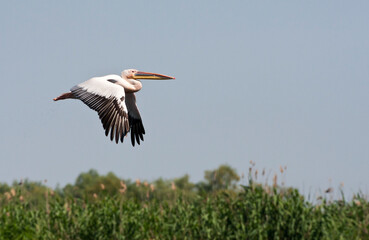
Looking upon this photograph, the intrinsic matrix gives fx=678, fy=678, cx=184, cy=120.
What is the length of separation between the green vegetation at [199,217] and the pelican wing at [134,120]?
2.80ft

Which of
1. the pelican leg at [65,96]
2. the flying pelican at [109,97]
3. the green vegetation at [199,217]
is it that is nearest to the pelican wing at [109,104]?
the flying pelican at [109,97]

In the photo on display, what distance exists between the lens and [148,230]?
12414mm

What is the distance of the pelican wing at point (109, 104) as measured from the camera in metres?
9.42

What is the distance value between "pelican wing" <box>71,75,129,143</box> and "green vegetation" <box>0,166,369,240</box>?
234cm

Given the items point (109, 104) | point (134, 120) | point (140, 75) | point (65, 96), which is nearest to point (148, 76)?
point (140, 75)

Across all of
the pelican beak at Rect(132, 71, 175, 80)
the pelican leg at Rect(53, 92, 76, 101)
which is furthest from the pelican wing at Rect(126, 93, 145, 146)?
the pelican leg at Rect(53, 92, 76, 101)

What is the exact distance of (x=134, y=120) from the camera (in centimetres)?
1132

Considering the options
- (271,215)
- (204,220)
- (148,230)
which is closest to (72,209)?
(148,230)

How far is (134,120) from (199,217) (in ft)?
7.87

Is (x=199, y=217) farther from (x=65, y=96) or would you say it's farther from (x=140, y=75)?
(x=65, y=96)

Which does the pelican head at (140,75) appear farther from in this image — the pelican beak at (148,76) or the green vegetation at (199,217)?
the green vegetation at (199,217)

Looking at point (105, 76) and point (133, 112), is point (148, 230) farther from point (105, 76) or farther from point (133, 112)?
point (105, 76)

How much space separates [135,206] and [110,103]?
13.5 ft

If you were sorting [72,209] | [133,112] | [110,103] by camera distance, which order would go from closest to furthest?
1. [110,103]
2. [133,112]
3. [72,209]
